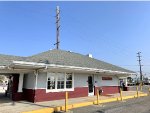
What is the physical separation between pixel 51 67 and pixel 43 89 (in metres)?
2.12

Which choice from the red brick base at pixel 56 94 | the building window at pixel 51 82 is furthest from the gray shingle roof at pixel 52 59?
the red brick base at pixel 56 94

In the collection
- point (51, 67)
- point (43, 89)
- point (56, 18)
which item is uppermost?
point (56, 18)

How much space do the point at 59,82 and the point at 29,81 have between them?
266 centimetres

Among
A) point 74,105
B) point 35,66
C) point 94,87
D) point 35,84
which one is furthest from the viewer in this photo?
point 94,87

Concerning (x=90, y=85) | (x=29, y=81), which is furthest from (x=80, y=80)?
(x=29, y=81)

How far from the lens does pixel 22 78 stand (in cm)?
1591

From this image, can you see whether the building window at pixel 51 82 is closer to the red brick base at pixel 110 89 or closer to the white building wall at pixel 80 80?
the white building wall at pixel 80 80

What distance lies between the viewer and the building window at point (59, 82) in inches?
616

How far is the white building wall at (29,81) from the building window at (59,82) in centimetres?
135

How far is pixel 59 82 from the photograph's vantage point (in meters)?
16.3

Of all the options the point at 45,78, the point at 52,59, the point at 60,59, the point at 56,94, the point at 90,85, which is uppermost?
the point at 60,59

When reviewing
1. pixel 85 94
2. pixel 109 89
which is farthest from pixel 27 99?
pixel 109 89

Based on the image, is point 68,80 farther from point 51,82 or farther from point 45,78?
point 45,78

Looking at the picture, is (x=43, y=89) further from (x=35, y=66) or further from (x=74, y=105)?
(x=74, y=105)
